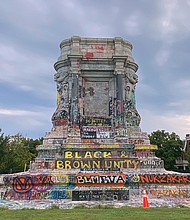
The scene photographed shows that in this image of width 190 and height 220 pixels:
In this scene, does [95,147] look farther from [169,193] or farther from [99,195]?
[169,193]

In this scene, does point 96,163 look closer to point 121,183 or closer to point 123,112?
point 121,183

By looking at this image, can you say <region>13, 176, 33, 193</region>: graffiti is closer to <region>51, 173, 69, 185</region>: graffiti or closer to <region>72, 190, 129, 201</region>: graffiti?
<region>51, 173, 69, 185</region>: graffiti

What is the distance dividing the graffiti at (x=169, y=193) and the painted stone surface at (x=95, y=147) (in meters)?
0.08

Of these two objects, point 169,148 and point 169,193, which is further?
point 169,148

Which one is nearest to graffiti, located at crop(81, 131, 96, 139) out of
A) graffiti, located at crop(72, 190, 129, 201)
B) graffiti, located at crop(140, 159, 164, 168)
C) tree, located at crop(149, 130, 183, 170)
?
graffiti, located at crop(140, 159, 164, 168)

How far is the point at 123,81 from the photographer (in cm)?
3541

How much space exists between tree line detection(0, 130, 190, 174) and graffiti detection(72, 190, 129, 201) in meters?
25.7

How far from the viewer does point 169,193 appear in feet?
87.3

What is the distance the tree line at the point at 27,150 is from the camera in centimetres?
4812

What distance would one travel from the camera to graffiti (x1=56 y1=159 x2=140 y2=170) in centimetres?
2978

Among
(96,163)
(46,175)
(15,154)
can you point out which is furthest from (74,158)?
(15,154)

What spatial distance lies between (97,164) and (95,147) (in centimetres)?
183

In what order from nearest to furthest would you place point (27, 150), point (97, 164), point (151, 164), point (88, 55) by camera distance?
1. point (97, 164)
2. point (151, 164)
3. point (88, 55)
4. point (27, 150)

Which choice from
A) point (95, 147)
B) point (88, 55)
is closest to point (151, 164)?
point (95, 147)
